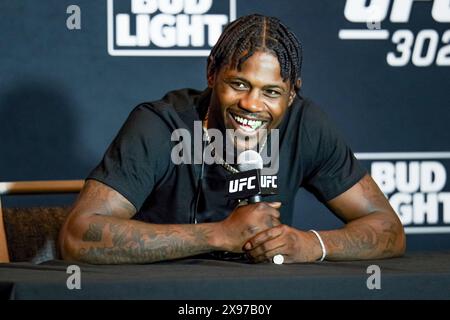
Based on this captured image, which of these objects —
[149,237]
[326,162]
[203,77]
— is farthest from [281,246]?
[203,77]

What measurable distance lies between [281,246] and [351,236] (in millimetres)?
251

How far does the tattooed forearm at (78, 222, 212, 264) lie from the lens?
1918 millimetres

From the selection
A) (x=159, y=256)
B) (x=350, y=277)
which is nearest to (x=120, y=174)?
(x=159, y=256)

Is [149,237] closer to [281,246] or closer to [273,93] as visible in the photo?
[281,246]

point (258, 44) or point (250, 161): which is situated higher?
point (258, 44)

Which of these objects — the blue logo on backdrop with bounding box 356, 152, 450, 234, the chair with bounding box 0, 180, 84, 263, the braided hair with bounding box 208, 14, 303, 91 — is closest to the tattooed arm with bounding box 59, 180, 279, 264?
the braided hair with bounding box 208, 14, 303, 91

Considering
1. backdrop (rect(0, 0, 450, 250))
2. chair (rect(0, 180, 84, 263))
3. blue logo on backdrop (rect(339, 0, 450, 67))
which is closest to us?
chair (rect(0, 180, 84, 263))

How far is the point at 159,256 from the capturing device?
192 cm

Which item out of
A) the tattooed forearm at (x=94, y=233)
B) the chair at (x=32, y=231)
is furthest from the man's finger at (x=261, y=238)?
the chair at (x=32, y=231)

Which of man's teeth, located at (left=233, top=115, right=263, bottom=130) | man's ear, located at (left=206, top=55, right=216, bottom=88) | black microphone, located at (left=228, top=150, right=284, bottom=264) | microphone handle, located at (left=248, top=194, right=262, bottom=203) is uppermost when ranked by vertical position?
man's ear, located at (left=206, top=55, right=216, bottom=88)

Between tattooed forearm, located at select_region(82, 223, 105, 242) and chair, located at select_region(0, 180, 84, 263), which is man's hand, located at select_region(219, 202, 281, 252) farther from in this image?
chair, located at select_region(0, 180, 84, 263)

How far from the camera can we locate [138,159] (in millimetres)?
2162

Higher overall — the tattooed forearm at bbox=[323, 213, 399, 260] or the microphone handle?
the microphone handle

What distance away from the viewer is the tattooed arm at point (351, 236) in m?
1.93
